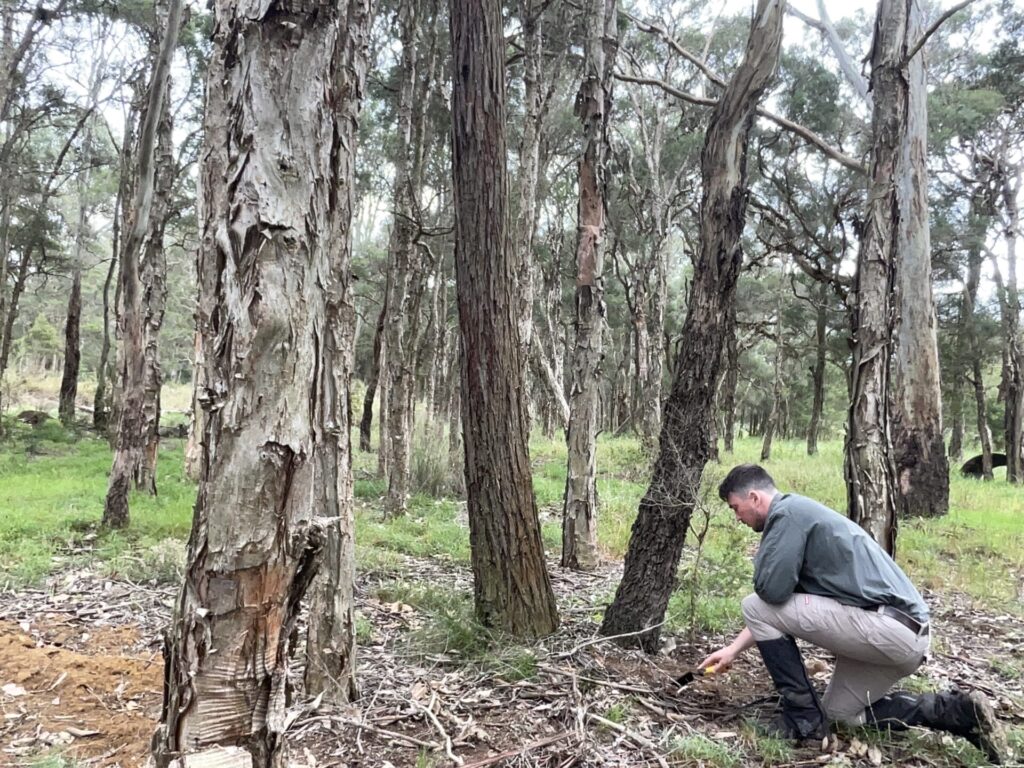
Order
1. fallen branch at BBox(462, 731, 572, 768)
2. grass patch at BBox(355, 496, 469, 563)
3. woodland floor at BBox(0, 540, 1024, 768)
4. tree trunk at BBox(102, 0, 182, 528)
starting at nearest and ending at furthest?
fallen branch at BBox(462, 731, 572, 768) → woodland floor at BBox(0, 540, 1024, 768) → tree trunk at BBox(102, 0, 182, 528) → grass patch at BBox(355, 496, 469, 563)

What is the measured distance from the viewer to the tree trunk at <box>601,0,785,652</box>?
3.95m

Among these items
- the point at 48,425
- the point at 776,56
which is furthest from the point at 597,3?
the point at 48,425

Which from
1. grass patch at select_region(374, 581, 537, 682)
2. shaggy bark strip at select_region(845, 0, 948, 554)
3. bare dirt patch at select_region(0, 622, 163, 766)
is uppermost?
shaggy bark strip at select_region(845, 0, 948, 554)

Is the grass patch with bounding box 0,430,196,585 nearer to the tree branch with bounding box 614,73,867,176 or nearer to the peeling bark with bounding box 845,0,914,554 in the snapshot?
the peeling bark with bounding box 845,0,914,554

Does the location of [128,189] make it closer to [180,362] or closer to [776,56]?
[776,56]

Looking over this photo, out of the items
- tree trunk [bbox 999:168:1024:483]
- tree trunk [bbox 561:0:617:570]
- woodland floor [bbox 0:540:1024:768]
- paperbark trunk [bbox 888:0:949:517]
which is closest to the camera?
woodland floor [bbox 0:540:1024:768]

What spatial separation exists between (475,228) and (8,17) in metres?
13.3

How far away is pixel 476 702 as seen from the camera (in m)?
3.38

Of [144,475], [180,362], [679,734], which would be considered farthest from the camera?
[180,362]

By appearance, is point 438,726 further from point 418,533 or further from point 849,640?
point 418,533

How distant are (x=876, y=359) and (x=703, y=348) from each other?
205 centimetres

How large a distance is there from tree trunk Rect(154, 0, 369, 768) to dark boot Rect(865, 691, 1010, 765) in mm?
3049

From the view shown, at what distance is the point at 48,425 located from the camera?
16453 millimetres

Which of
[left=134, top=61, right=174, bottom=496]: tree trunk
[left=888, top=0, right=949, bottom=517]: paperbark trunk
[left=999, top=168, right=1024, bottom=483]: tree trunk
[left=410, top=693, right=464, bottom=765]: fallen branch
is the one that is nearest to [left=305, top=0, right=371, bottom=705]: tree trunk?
[left=410, top=693, right=464, bottom=765]: fallen branch
